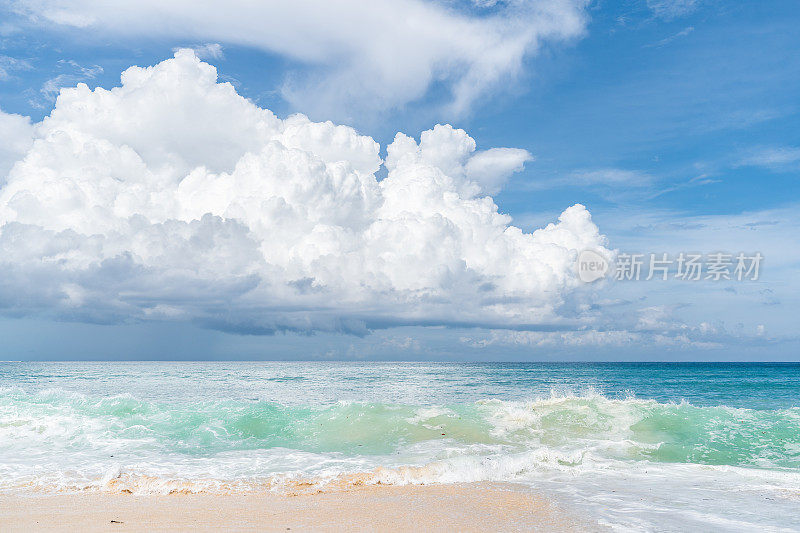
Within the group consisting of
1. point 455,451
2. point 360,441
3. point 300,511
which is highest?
point 300,511

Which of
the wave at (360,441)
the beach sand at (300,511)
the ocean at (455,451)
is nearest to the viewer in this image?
the beach sand at (300,511)

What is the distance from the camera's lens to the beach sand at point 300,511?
7.61 meters

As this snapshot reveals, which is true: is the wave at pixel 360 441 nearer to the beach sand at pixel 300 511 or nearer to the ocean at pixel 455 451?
the ocean at pixel 455 451

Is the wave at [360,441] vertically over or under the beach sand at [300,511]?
under

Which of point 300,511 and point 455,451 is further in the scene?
point 455,451

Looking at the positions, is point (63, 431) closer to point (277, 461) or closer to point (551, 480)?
point (277, 461)

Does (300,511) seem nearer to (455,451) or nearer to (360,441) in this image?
(455,451)

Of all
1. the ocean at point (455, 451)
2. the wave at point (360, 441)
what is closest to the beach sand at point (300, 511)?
the ocean at point (455, 451)

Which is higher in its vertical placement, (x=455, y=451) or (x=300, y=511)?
(x=300, y=511)

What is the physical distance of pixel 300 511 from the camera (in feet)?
27.9

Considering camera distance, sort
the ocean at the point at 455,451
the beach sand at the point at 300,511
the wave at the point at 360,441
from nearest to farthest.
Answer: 1. the beach sand at the point at 300,511
2. the ocean at the point at 455,451
3. the wave at the point at 360,441

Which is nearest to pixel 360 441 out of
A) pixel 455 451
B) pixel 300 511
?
pixel 455 451

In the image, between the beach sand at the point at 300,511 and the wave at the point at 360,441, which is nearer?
the beach sand at the point at 300,511

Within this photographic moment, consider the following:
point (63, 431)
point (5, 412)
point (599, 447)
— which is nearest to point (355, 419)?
point (599, 447)
